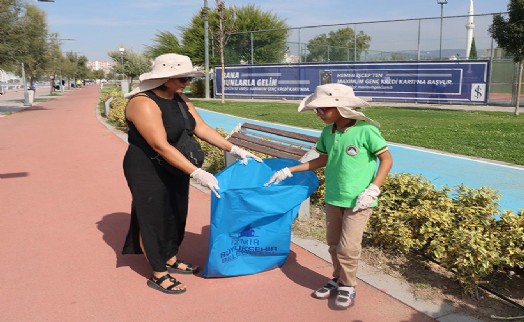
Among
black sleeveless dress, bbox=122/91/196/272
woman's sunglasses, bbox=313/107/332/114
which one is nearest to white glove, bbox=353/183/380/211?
woman's sunglasses, bbox=313/107/332/114

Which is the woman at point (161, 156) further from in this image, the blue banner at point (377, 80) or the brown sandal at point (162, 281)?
the blue banner at point (377, 80)

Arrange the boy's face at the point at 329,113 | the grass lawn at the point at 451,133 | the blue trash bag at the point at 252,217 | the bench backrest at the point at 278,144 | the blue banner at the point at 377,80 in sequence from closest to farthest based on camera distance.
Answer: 1. the boy's face at the point at 329,113
2. the blue trash bag at the point at 252,217
3. the bench backrest at the point at 278,144
4. the grass lawn at the point at 451,133
5. the blue banner at the point at 377,80

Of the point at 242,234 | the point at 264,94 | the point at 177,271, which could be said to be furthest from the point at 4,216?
the point at 264,94

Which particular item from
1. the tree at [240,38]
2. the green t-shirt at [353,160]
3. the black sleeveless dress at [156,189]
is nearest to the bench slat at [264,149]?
the black sleeveless dress at [156,189]

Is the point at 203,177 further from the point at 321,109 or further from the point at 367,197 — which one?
the point at 367,197

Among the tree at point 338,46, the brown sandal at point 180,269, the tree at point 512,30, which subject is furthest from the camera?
the tree at point 338,46

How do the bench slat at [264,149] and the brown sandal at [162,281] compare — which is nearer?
the brown sandal at [162,281]

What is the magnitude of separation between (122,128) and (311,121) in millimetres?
5621

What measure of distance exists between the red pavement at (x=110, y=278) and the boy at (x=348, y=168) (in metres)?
0.36

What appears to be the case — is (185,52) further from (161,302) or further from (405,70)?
(161,302)

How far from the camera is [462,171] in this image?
6973 millimetres

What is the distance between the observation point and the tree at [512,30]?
42.8 ft

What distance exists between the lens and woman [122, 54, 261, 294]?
9.63 feet

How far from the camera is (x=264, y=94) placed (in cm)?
2552
